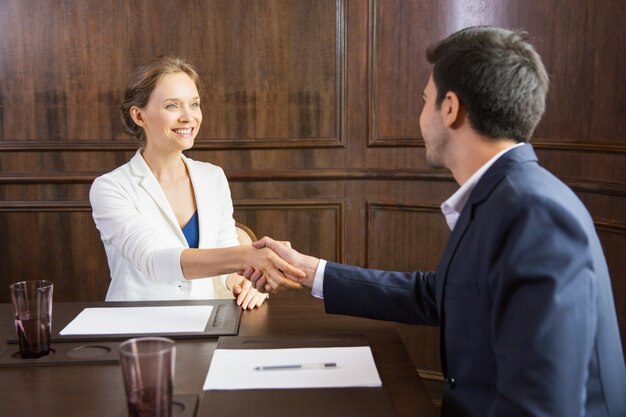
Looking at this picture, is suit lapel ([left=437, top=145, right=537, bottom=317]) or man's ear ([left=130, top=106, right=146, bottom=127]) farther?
man's ear ([left=130, top=106, right=146, bottom=127])

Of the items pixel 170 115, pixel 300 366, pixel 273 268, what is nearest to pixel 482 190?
pixel 300 366

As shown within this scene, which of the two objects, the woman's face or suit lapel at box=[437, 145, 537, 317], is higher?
the woman's face

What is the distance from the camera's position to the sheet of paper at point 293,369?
4.54 feet

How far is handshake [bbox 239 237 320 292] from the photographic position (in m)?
2.07

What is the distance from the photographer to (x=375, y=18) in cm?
349

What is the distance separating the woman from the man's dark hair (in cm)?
80

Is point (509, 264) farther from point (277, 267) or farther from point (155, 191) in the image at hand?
point (155, 191)

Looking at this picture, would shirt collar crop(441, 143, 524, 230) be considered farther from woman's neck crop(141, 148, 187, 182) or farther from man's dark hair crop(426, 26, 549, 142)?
woman's neck crop(141, 148, 187, 182)

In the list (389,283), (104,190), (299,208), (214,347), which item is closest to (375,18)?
(299,208)

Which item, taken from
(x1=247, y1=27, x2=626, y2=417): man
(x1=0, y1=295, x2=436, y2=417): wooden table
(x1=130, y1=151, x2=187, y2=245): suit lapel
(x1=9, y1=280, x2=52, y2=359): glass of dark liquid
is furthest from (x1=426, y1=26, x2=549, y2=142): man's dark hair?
(x1=130, y1=151, x2=187, y2=245): suit lapel

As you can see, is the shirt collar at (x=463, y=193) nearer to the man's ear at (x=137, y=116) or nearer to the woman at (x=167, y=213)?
the woman at (x=167, y=213)

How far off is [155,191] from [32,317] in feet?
3.25

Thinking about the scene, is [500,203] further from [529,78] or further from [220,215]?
[220,215]

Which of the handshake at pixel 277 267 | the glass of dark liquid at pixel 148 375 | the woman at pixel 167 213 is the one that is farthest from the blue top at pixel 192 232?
the glass of dark liquid at pixel 148 375
